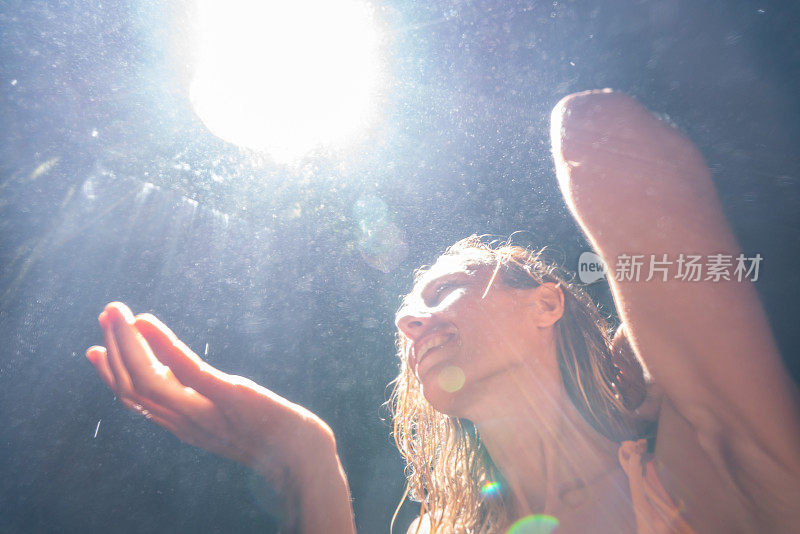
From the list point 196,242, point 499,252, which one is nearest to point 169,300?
point 196,242

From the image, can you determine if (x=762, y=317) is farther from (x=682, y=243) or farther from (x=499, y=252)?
(x=499, y=252)

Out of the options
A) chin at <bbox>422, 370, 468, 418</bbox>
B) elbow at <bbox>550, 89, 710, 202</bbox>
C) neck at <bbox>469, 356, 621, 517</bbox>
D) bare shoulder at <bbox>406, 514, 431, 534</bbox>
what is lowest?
bare shoulder at <bbox>406, 514, 431, 534</bbox>

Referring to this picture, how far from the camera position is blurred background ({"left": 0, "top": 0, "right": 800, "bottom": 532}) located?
0.74 metres

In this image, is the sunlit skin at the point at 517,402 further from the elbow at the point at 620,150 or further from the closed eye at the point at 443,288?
the elbow at the point at 620,150

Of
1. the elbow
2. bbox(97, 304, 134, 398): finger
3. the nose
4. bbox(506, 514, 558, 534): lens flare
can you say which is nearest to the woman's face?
the nose

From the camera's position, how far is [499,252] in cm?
103

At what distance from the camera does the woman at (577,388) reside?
1.48 feet

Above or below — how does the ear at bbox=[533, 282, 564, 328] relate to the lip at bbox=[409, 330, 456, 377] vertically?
below

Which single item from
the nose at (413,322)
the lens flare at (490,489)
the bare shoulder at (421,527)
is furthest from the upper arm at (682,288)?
the bare shoulder at (421,527)

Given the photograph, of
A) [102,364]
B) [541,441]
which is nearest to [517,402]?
[541,441]

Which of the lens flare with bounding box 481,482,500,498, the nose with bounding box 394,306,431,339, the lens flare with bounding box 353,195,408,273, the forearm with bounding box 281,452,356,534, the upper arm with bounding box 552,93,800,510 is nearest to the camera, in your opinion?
the upper arm with bounding box 552,93,800,510

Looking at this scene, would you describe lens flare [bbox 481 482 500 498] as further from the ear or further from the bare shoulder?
the ear

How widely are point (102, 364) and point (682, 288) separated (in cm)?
92

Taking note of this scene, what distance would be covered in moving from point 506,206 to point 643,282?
69cm
